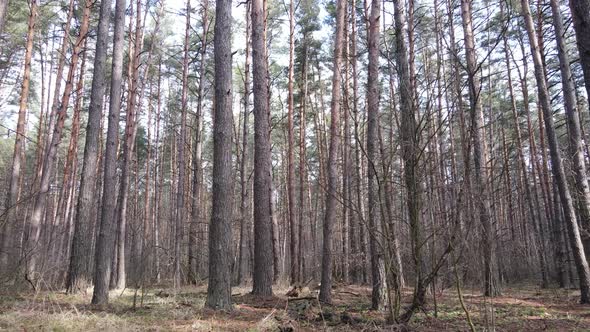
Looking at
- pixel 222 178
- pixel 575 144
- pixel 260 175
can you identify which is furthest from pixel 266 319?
pixel 575 144

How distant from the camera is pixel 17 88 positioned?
19.2 meters

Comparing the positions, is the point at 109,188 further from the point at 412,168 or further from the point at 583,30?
the point at 583,30

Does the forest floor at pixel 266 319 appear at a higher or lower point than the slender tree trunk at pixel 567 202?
lower

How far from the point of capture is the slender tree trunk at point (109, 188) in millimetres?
6840

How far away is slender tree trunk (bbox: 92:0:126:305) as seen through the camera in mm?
6840

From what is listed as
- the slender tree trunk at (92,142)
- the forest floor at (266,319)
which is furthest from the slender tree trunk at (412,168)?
the slender tree trunk at (92,142)

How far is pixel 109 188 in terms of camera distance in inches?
283

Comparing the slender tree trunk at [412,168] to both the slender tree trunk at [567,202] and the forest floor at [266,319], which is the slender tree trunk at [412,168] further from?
→ the slender tree trunk at [567,202]

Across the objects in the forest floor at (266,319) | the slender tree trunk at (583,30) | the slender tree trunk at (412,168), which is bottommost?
the forest floor at (266,319)

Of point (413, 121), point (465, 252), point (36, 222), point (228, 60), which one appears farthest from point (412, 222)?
point (36, 222)

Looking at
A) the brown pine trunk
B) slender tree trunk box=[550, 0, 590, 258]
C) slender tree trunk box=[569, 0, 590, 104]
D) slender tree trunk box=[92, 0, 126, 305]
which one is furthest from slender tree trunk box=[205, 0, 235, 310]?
slender tree trunk box=[550, 0, 590, 258]

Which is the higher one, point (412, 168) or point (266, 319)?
point (412, 168)

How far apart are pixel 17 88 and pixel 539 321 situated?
22658 millimetres

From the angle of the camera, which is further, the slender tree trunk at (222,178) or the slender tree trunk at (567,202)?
the slender tree trunk at (567,202)
